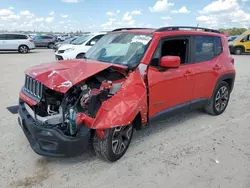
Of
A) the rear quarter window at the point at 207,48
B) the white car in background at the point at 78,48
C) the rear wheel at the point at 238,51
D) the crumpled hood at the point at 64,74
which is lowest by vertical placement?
the rear wheel at the point at 238,51

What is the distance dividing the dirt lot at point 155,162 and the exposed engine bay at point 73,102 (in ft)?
2.11

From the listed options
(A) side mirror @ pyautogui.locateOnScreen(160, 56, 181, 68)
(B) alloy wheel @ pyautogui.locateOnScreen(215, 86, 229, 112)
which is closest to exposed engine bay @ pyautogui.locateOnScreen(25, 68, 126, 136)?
(A) side mirror @ pyautogui.locateOnScreen(160, 56, 181, 68)

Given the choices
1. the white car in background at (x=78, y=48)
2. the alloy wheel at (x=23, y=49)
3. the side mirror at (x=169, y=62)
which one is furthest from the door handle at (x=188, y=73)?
the alloy wheel at (x=23, y=49)

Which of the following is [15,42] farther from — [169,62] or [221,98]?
[169,62]

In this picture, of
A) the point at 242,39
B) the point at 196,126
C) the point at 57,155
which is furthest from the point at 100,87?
the point at 242,39

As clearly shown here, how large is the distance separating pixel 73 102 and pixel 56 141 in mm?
541

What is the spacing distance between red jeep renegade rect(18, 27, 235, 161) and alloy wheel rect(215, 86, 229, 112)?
55cm

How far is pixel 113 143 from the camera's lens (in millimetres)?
3320

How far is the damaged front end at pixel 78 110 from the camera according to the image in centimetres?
297

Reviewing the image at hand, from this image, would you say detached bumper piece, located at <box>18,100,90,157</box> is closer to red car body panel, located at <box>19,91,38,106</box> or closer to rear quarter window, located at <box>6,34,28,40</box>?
red car body panel, located at <box>19,91,38,106</box>

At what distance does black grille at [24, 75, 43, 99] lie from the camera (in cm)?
328

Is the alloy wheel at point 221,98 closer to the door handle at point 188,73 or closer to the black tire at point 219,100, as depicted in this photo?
the black tire at point 219,100

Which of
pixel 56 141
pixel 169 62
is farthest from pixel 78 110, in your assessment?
pixel 169 62

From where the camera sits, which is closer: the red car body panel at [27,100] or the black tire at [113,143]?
the black tire at [113,143]
